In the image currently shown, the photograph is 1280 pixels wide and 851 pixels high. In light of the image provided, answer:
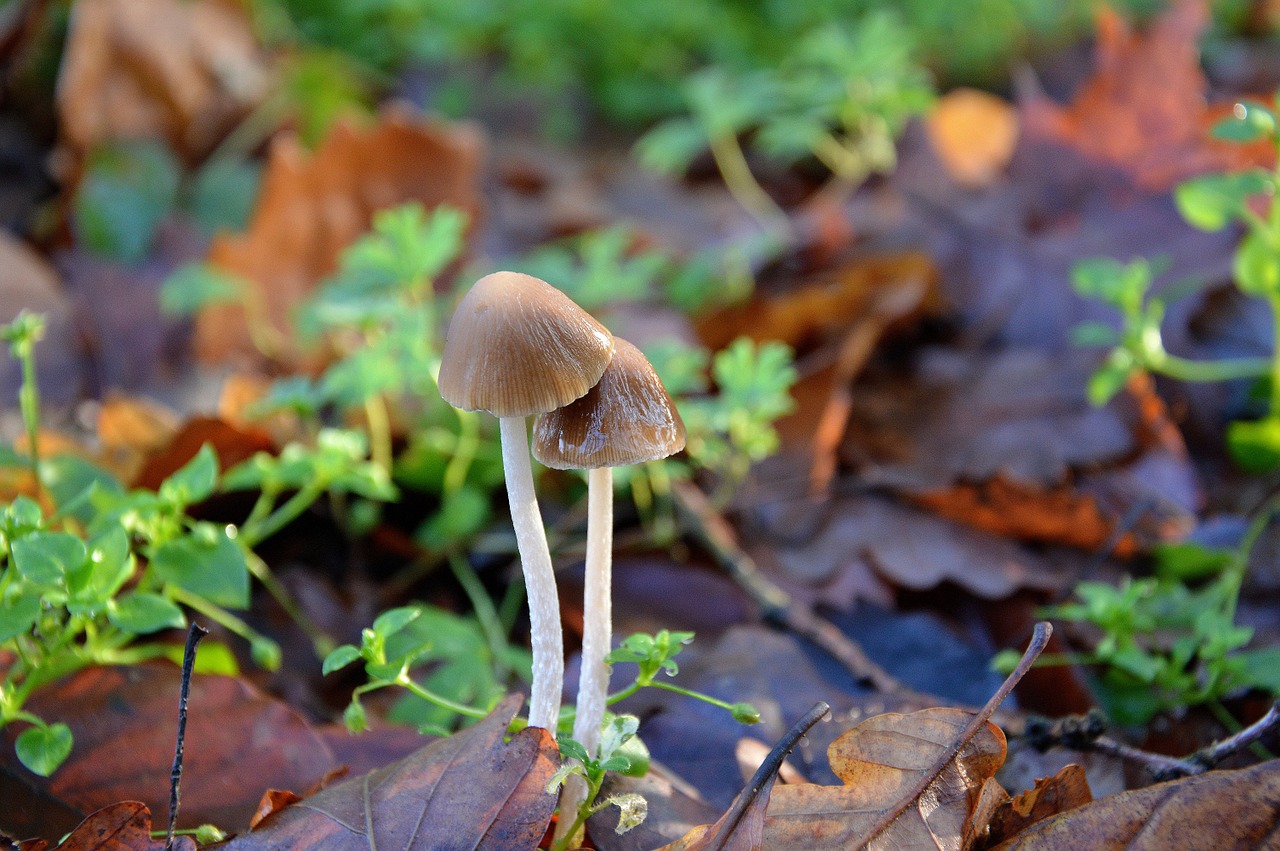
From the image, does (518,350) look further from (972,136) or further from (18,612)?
(972,136)

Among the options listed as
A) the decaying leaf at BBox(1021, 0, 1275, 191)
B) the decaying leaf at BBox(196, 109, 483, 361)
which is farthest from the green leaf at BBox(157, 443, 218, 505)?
the decaying leaf at BBox(1021, 0, 1275, 191)

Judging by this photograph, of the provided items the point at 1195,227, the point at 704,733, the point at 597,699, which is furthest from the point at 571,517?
the point at 1195,227

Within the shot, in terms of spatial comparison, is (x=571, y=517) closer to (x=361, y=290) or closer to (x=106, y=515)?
(x=361, y=290)

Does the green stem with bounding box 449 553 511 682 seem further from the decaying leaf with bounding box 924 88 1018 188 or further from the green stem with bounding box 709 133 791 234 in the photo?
the decaying leaf with bounding box 924 88 1018 188

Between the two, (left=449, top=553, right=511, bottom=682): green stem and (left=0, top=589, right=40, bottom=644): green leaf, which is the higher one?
(left=0, top=589, right=40, bottom=644): green leaf

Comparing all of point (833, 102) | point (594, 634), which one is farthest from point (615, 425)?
point (833, 102)

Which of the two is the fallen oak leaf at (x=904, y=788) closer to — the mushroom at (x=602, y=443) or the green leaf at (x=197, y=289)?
the mushroom at (x=602, y=443)

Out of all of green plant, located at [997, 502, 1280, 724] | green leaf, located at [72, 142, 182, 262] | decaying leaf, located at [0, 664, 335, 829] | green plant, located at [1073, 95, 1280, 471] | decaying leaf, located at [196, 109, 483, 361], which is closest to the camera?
decaying leaf, located at [0, 664, 335, 829]
